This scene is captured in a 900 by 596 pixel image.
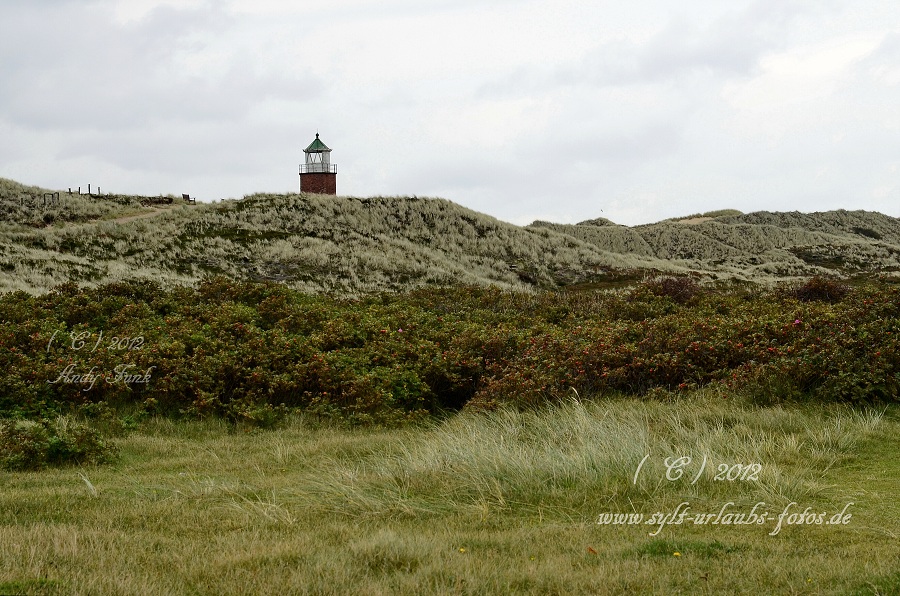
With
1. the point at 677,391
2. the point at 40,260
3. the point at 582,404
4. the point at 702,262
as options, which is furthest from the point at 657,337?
the point at 702,262

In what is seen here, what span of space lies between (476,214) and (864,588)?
51.6 meters

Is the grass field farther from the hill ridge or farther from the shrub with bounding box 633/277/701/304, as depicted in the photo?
the hill ridge

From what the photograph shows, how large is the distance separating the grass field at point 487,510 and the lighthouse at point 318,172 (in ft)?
167

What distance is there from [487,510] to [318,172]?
55687 millimetres

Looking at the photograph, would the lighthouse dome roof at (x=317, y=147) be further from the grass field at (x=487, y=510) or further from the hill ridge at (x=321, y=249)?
the grass field at (x=487, y=510)

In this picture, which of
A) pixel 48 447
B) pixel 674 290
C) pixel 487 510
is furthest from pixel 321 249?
pixel 487 510

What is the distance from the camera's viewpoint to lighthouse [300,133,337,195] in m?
59.8

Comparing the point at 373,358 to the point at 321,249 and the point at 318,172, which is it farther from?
the point at 318,172

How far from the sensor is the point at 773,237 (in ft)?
242

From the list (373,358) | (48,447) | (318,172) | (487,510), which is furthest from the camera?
(318,172)

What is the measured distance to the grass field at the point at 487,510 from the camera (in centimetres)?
488

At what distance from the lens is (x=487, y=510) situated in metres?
6.61

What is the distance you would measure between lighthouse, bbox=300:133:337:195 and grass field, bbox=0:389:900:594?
50808 millimetres

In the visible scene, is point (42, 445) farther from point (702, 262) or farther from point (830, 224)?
point (830, 224)
